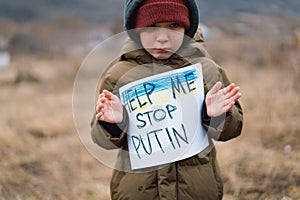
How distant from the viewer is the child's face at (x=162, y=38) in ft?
5.95

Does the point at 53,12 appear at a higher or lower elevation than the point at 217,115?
lower

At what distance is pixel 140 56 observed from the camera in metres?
1.90

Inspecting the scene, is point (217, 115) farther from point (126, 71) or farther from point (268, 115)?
point (268, 115)

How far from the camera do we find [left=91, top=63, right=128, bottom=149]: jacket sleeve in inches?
72.6

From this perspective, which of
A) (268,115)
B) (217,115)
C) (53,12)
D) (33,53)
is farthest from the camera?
(53,12)

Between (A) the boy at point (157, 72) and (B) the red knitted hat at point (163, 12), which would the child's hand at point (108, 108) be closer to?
(A) the boy at point (157, 72)

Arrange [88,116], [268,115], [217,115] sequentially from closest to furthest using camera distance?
1. [217,115]
2. [88,116]
3. [268,115]

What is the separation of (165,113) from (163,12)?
326mm

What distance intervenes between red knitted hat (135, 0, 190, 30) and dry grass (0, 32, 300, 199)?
5.63 ft

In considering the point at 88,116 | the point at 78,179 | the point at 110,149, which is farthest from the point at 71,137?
the point at 110,149

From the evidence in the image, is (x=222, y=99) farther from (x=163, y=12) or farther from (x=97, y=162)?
(x=97, y=162)

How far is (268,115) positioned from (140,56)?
367 centimetres

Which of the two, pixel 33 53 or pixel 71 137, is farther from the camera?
pixel 33 53

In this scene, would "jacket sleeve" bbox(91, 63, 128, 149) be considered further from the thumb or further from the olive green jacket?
the thumb
